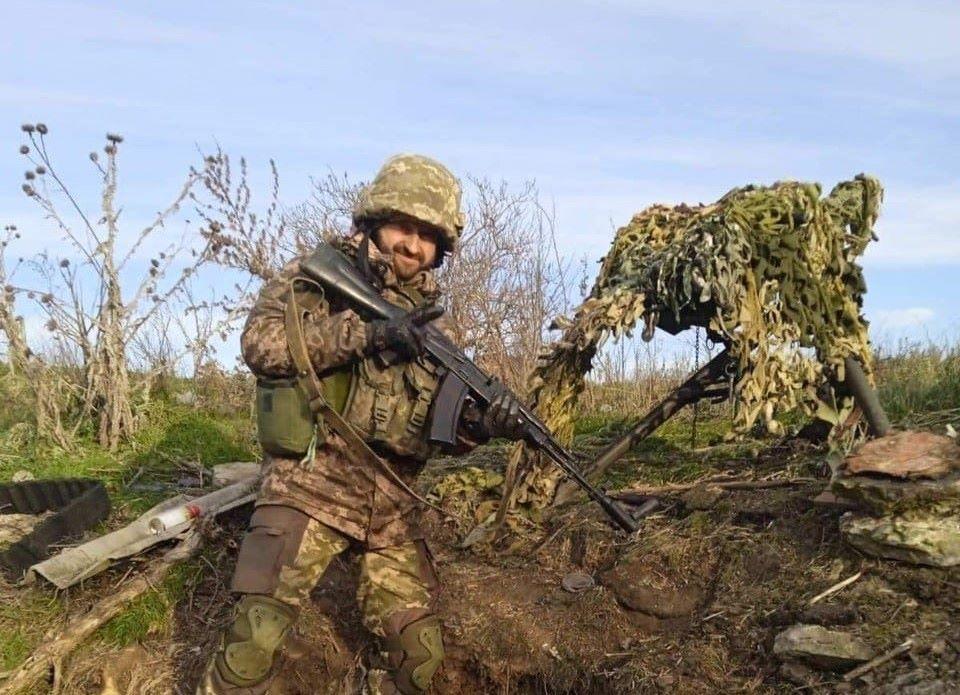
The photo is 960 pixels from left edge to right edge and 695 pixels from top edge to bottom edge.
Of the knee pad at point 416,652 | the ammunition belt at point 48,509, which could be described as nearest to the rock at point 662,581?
the knee pad at point 416,652

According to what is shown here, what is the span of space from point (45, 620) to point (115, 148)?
3655 mm

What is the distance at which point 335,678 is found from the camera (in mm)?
4430

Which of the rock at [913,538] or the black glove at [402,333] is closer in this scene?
the black glove at [402,333]

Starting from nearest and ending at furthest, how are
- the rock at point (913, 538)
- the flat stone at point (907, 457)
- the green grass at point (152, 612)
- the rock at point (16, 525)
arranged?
the rock at point (913, 538), the flat stone at point (907, 457), the green grass at point (152, 612), the rock at point (16, 525)

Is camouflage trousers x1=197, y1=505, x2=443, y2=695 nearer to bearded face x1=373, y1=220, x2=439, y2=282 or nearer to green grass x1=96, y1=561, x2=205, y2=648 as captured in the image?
bearded face x1=373, y1=220, x2=439, y2=282

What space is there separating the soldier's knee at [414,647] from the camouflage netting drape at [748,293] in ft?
4.05

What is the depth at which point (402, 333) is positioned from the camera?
11.4 feet

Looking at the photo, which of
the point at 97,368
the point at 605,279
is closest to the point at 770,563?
the point at 605,279

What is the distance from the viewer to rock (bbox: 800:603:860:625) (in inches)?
138

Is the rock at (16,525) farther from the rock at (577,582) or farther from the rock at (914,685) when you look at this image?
the rock at (914,685)

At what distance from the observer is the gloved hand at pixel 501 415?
3.83m

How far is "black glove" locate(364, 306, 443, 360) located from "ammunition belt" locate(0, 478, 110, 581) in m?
2.72

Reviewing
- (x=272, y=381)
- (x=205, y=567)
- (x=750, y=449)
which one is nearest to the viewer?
(x=272, y=381)

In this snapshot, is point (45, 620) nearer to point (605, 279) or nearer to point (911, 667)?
point (605, 279)
